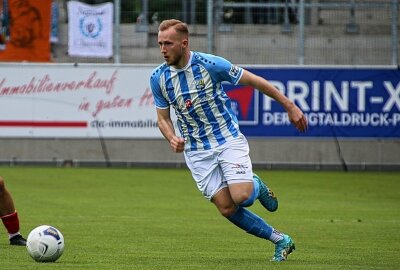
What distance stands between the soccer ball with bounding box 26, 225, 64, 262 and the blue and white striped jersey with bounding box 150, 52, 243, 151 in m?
1.54

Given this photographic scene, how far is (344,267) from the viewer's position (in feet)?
31.4

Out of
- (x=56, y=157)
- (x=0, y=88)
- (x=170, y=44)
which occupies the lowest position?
(x=56, y=157)

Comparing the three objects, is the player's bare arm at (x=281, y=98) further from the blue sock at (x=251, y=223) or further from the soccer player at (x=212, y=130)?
the blue sock at (x=251, y=223)

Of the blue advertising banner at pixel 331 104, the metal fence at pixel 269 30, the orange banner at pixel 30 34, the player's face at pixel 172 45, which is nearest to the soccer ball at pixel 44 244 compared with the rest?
the player's face at pixel 172 45

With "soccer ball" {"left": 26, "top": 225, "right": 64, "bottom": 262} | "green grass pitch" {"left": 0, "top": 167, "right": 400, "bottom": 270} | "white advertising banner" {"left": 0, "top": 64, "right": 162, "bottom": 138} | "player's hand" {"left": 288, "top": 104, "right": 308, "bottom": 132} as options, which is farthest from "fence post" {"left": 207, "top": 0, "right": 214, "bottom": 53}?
"player's hand" {"left": 288, "top": 104, "right": 308, "bottom": 132}

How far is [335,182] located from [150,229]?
8801 mm

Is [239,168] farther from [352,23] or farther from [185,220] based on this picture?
[352,23]

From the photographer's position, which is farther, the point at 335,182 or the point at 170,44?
the point at 335,182

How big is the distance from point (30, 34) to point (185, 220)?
10535 millimetres

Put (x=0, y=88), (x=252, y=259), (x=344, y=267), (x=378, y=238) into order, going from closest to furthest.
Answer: (x=344, y=267) < (x=252, y=259) < (x=378, y=238) < (x=0, y=88)

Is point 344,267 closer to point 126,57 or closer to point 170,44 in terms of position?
point 170,44

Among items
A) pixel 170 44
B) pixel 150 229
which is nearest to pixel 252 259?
pixel 170 44

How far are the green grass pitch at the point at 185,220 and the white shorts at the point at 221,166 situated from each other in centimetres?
73

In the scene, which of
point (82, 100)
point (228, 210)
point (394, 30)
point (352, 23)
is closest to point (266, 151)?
point (352, 23)
